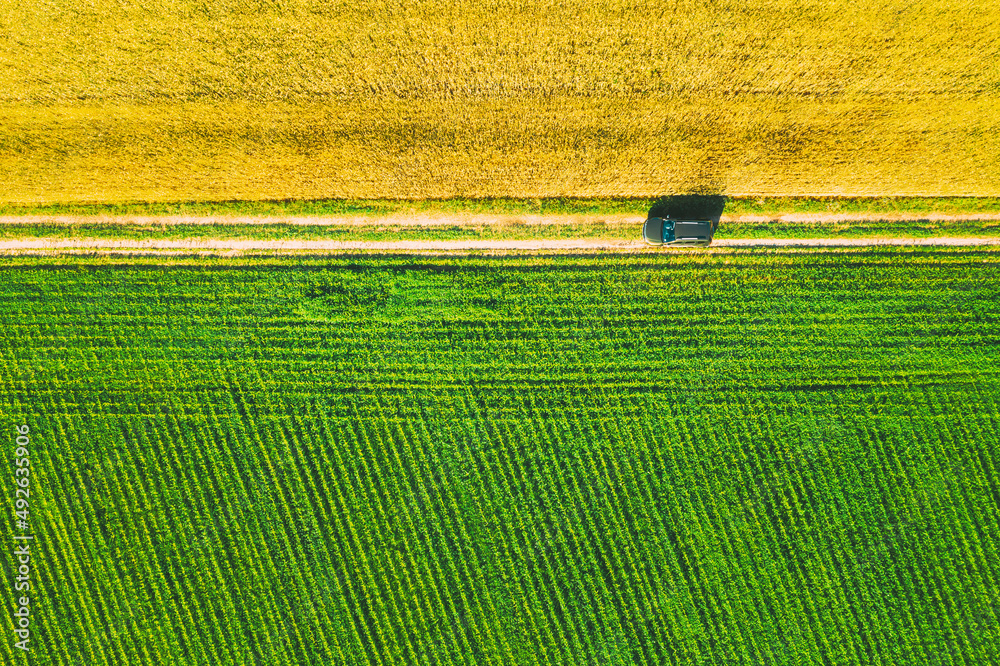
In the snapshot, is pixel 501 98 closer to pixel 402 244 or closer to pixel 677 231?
pixel 402 244

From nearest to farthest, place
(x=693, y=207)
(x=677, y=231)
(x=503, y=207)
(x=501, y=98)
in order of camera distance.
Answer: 1. (x=677, y=231)
2. (x=501, y=98)
3. (x=693, y=207)
4. (x=503, y=207)

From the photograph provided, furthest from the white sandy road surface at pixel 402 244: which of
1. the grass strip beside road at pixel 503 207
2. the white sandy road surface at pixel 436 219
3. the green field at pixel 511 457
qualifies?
the grass strip beside road at pixel 503 207

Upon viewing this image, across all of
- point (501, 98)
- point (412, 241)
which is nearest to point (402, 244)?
point (412, 241)

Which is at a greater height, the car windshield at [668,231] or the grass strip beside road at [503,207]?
the grass strip beside road at [503,207]

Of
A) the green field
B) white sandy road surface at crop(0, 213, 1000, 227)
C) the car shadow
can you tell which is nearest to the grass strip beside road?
white sandy road surface at crop(0, 213, 1000, 227)

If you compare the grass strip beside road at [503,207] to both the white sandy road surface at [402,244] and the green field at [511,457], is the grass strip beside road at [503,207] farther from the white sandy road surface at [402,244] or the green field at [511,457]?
the green field at [511,457]

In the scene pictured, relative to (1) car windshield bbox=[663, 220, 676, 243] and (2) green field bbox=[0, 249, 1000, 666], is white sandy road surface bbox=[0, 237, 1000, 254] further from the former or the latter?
(1) car windshield bbox=[663, 220, 676, 243]
